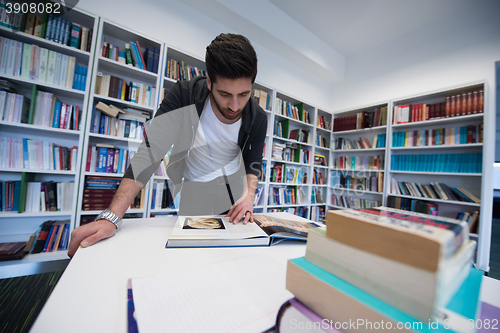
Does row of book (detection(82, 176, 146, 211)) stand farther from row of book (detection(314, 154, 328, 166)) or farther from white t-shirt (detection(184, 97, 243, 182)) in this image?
row of book (detection(314, 154, 328, 166))

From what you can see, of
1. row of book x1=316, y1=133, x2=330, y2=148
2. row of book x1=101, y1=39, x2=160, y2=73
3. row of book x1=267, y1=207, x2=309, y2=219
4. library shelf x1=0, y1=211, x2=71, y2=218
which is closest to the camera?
library shelf x1=0, y1=211, x2=71, y2=218

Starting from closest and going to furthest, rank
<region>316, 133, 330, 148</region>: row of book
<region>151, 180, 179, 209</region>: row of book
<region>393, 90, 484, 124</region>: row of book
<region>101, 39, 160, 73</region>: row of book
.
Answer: <region>101, 39, 160, 73</region>: row of book < <region>151, 180, 179, 209</region>: row of book < <region>393, 90, 484, 124</region>: row of book < <region>316, 133, 330, 148</region>: row of book

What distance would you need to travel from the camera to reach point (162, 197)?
222 cm

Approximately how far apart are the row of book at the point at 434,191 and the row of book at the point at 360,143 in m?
0.65

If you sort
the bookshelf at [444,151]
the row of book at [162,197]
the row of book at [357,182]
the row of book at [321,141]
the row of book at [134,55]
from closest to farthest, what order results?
the row of book at [134,55] → the row of book at [162,197] → the bookshelf at [444,151] → the row of book at [357,182] → the row of book at [321,141]

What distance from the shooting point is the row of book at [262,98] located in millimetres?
2861

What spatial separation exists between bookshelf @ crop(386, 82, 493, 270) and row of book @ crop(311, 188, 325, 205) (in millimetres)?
1131

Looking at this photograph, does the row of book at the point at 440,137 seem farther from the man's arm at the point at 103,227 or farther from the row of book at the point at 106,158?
the row of book at the point at 106,158

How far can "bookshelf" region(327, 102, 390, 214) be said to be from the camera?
3217mm

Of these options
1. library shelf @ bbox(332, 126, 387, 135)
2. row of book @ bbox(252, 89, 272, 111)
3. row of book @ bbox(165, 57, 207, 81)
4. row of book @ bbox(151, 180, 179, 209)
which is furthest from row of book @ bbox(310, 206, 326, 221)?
row of book @ bbox(165, 57, 207, 81)

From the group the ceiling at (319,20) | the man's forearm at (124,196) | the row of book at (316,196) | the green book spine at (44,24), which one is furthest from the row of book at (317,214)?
the green book spine at (44,24)

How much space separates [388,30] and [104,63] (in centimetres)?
419

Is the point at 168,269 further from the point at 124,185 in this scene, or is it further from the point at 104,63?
the point at 104,63

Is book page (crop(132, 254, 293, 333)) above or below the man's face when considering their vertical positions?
below
